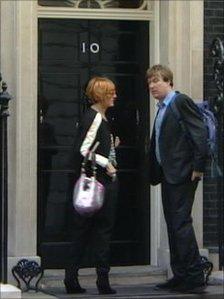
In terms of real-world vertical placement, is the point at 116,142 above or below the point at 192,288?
above

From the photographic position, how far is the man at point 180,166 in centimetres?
747

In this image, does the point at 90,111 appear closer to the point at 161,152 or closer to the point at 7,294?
the point at 161,152

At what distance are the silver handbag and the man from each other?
24.1 inches

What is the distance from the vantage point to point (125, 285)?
8.24m

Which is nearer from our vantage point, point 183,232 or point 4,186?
point 4,186

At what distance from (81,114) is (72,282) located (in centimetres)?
181

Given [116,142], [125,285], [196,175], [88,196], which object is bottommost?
[125,285]

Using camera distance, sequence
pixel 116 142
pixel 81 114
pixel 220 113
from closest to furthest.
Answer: pixel 220 113 → pixel 116 142 → pixel 81 114

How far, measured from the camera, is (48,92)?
871 centimetres

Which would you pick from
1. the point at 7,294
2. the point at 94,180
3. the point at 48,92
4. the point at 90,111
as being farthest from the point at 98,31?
the point at 7,294

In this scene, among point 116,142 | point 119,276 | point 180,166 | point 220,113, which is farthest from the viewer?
point 119,276

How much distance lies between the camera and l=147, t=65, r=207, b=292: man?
24.5 ft

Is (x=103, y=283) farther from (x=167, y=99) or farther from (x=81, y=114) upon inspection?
(x=81, y=114)

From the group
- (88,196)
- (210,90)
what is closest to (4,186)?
(88,196)
